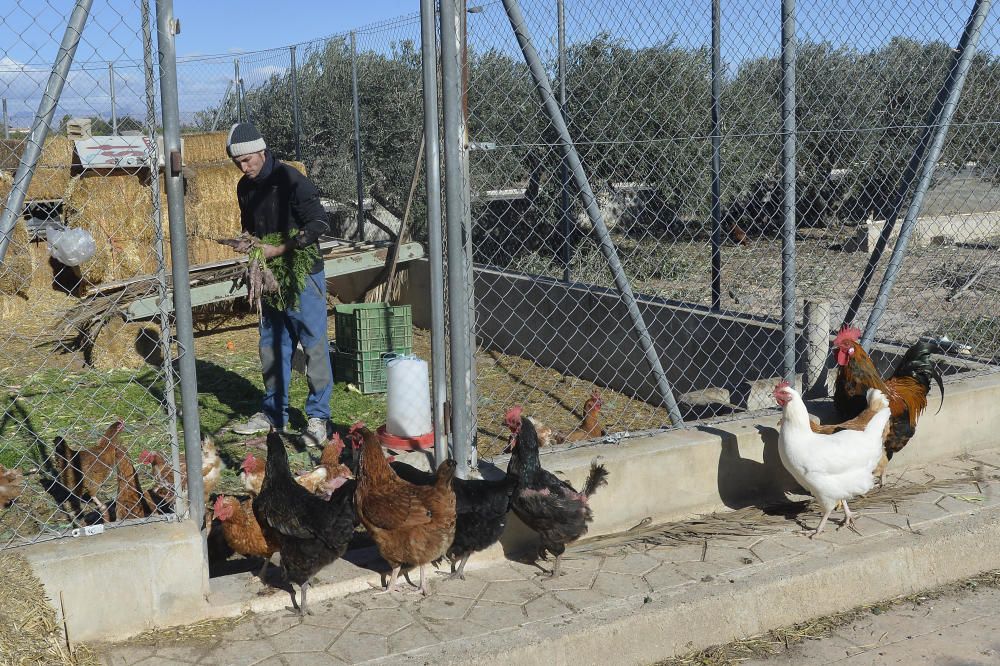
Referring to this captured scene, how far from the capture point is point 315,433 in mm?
5836

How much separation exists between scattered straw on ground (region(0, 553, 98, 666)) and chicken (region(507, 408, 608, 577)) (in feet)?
5.74

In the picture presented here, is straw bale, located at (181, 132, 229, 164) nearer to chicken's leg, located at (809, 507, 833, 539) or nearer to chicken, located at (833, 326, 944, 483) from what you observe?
chicken, located at (833, 326, 944, 483)

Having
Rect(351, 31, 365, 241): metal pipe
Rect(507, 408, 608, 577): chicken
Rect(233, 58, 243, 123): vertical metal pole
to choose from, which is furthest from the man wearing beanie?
Rect(233, 58, 243, 123): vertical metal pole

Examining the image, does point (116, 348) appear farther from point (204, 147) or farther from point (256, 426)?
point (204, 147)

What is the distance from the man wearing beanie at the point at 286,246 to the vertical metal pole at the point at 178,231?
2220 mm

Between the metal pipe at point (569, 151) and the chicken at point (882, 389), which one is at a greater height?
the metal pipe at point (569, 151)

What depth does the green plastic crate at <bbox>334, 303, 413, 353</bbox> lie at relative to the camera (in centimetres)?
764

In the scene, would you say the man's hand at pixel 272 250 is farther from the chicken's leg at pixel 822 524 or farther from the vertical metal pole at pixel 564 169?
the chicken's leg at pixel 822 524

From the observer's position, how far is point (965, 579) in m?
4.14

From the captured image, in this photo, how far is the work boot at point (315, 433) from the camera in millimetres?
5809

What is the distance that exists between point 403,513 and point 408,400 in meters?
1.41

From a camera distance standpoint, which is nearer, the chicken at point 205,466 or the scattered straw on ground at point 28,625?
the scattered straw on ground at point 28,625

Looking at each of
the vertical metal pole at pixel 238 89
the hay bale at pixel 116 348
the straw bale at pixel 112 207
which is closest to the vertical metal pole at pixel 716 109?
the hay bale at pixel 116 348

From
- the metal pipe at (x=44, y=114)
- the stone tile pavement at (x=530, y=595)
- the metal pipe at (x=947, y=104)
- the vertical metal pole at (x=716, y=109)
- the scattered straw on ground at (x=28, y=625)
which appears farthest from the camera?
the vertical metal pole at (x=716, y=109)
